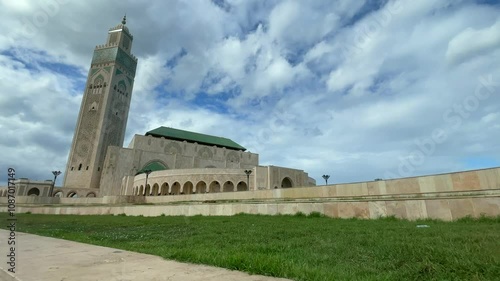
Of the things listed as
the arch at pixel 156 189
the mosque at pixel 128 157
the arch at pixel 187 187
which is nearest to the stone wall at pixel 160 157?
the mosque at pixel 128 157

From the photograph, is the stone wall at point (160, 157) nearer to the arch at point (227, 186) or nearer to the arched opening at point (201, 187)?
the arched opening at point (201, 187)

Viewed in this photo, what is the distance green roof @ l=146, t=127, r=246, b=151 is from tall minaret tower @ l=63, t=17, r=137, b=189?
8410 millimetres

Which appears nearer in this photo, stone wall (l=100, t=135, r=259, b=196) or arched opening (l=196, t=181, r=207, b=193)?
arched opening (l=196, t=181, r=207, b=193)

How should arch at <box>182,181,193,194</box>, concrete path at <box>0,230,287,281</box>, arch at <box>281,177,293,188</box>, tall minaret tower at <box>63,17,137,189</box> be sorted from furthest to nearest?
tall minaret tower at <box>63,17,137,189</box>, arch at <box>182,181,193,194</box>, arch at <box>281,177,293,188</box>, concrete path at <box>0,230,287,281</box>

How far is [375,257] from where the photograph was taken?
11.5 ft

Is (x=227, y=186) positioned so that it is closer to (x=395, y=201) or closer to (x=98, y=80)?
(x=395, y=201)

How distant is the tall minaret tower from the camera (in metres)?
54.2

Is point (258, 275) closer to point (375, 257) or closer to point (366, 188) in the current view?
point (375, 257)

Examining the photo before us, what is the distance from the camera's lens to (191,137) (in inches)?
2638

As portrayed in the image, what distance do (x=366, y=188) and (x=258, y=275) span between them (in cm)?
1382

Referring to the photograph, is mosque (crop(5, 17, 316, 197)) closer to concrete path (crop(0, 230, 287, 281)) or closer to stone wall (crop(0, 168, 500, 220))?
stone wall (crop(0, 168, 500, 220))

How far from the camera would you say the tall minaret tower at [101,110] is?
54219mm

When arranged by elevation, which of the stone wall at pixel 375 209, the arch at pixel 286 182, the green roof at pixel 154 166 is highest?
the green roof at pixel 154 166

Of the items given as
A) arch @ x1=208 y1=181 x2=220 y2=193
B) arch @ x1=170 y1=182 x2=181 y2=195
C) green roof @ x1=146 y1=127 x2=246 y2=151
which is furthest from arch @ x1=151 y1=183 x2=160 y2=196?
green roof @ x1=146 y1=127 x2=246 y2=151
